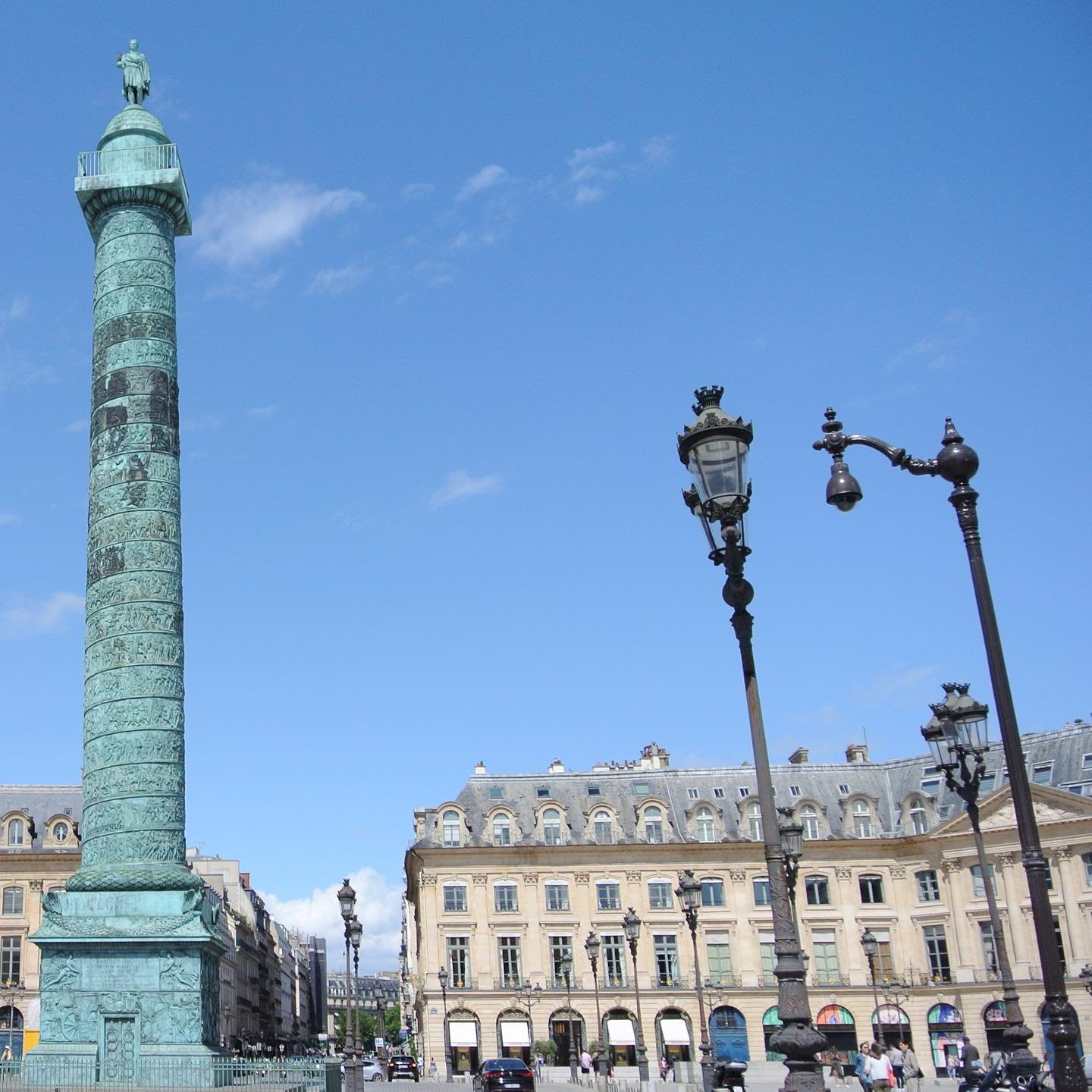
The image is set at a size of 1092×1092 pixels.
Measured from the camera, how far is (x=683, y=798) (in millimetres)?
52469

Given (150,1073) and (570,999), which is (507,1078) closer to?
(150,1073)

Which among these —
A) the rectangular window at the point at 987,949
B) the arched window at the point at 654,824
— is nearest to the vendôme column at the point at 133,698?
the arched window at the point at 654,824

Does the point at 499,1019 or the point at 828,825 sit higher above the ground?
the point at 828,825

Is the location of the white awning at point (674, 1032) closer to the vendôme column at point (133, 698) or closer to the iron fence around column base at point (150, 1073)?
the vendôme column at point (133, 698)

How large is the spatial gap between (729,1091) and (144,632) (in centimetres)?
1380

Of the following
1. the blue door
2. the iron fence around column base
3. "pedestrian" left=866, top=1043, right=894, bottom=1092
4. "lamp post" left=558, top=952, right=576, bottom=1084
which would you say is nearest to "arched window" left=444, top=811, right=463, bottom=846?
"lamp post" left=558, top=952, right=576, bottom=1084

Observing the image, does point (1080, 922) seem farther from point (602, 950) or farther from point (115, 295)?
point (115, 295)

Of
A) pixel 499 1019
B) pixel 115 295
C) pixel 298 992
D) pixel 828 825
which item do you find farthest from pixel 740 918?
pixel 298 992

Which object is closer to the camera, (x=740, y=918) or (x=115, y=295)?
(x=115, y=295)

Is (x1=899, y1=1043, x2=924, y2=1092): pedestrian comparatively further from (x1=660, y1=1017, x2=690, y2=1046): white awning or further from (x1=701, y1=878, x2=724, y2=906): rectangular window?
(x1=701, y1=878, x2=724, y2=906): rectangular window

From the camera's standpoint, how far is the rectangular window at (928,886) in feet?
160

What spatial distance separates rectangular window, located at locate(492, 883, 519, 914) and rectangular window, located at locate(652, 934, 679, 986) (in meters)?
5.44

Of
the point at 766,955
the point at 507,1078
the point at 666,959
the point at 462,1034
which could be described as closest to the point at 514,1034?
the point at 462,1034

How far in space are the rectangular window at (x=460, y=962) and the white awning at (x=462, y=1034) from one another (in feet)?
4.21
